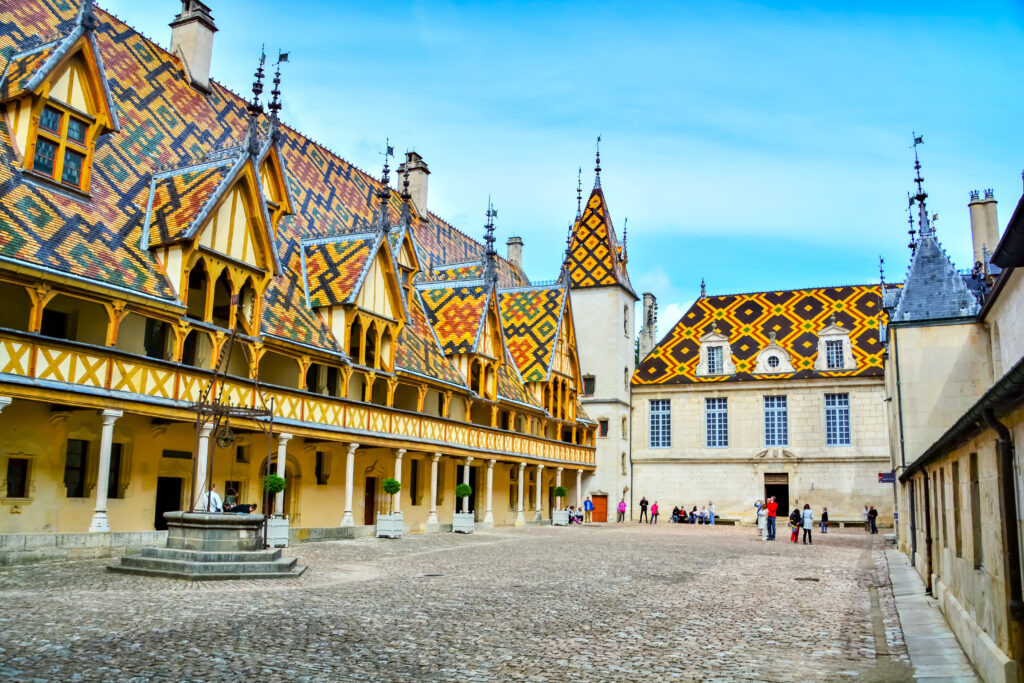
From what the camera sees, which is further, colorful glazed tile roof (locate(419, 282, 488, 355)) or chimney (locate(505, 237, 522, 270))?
chimney (locate(505, 237, 522, 270))

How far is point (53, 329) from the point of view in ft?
55.5

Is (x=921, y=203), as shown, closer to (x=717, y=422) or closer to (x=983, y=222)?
(x=983, y=222)

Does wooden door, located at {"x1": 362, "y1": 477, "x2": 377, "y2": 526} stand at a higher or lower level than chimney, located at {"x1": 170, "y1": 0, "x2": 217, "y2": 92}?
lower

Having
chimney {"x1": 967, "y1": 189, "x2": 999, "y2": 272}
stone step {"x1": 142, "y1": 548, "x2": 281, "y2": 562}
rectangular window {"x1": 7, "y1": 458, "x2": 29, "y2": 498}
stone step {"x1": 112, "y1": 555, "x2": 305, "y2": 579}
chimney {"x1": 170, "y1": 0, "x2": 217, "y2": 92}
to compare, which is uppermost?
chimney {"x1": 170, "y1": 0, "x2": 217, "y2": 92}

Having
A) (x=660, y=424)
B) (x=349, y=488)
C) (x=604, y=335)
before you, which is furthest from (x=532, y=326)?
(x=349, y=488)

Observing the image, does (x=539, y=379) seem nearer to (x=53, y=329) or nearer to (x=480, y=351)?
(x=480, y=351)

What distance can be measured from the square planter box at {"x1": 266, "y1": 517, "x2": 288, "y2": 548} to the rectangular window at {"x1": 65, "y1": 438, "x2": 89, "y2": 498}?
3.86 metres

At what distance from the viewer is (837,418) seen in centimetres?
4106

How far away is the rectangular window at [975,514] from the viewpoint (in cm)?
753

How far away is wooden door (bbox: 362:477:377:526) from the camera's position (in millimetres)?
26266

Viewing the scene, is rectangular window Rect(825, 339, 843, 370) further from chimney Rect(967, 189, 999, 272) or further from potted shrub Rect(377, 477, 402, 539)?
potted shrub Rect(377, 477, 402, 539)

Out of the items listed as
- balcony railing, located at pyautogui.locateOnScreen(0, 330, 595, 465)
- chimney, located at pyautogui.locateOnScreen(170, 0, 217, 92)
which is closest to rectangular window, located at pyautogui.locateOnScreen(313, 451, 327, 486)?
balcony railing, located at pyautogui.locateOnScreen(0, 330, 595, 465)

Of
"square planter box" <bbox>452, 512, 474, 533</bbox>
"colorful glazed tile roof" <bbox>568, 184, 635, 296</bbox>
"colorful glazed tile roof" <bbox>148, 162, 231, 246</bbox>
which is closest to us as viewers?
"colorful glazed tile roof" <bbox>148, 162, 231, 246</bbox>

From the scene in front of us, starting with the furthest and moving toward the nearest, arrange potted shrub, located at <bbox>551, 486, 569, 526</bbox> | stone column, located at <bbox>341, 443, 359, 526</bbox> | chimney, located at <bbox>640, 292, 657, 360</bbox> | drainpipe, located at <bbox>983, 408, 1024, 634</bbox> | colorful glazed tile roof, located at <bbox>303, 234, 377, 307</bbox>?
chimney, located at <bbox>640, 292, 657, 360</bbox> → potted shrub, located at <bbox>551, 486, 569, 526</bbox> → colorful glazed tile roof, located at <bbox>303, 234, 377, 307</bbox> → stone column, located at <bbox>341, 443, 359, 526</bbox> → drainpipe, located at <bbox>983, 408, 1024, 634</bbox>
